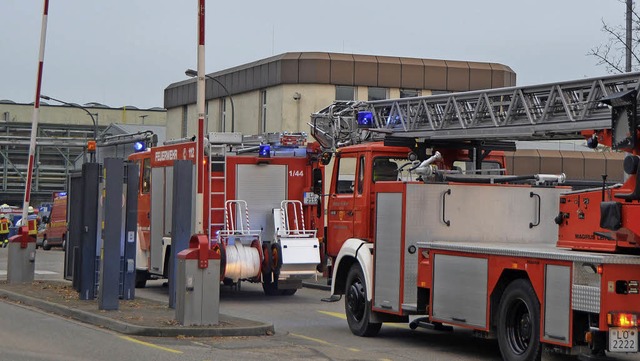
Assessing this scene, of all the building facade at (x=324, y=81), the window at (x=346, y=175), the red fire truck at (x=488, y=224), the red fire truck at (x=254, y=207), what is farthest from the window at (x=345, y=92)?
the window at (x=346, y=175)

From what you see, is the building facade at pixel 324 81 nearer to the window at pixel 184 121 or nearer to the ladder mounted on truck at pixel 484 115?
the window at pixel 184 121

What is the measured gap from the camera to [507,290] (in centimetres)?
1277

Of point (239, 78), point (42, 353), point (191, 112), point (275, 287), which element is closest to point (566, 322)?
point (42, 353)

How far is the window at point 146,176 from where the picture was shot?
2391 cm

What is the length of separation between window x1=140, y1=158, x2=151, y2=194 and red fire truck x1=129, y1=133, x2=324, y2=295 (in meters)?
0.38

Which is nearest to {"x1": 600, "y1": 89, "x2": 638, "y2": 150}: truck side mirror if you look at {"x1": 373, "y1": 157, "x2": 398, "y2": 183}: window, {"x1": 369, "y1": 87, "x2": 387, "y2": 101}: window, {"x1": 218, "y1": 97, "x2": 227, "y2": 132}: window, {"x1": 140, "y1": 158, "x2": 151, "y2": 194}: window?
{"x1": 373, "y1": 157, "x2": 398, "y2": 183}: window

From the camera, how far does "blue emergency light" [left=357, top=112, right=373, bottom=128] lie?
1914cm

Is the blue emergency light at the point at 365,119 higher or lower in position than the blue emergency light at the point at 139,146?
higher

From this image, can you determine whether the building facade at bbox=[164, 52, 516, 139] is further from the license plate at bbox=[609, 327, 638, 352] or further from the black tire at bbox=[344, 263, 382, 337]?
the license plate at bbox=[609, 327, 638, 352]

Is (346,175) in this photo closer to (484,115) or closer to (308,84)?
(484,115)

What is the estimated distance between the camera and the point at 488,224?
15273 millimetres

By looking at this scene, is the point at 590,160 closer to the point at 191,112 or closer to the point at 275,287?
the point at 191,112

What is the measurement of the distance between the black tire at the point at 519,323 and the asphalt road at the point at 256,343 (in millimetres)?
298

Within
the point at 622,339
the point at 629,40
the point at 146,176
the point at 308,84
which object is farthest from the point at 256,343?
the point at 308,84
